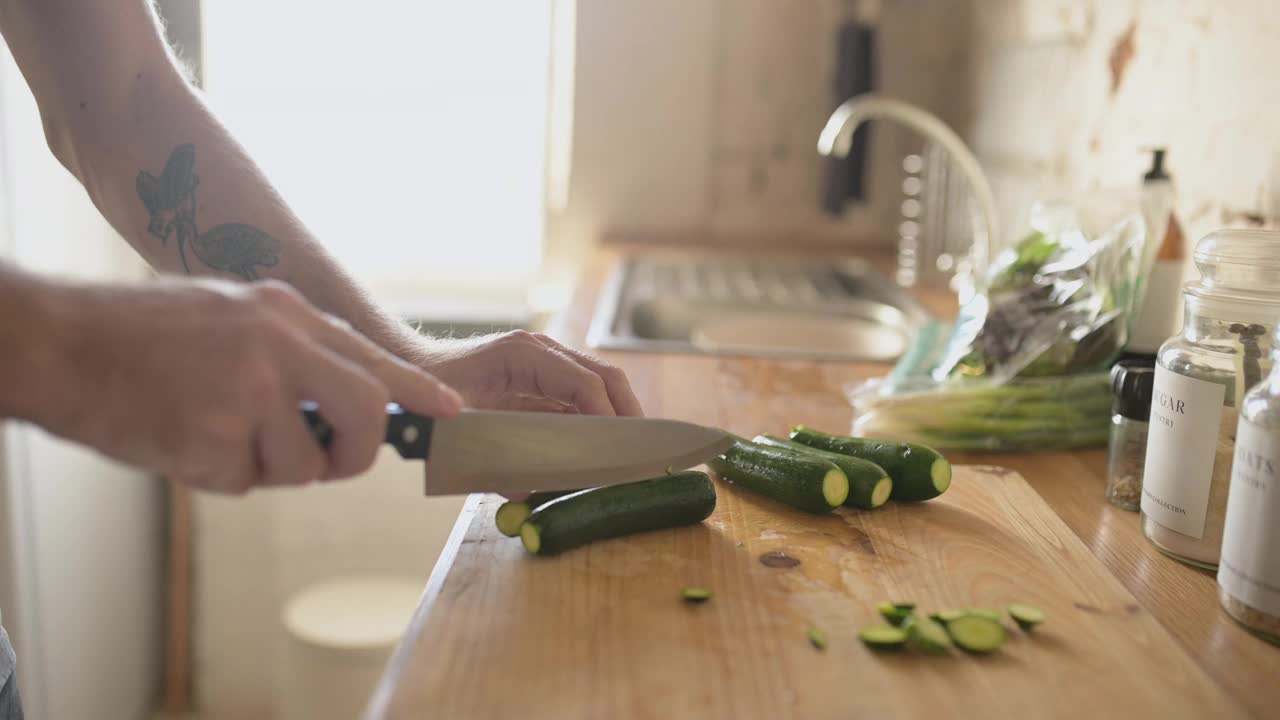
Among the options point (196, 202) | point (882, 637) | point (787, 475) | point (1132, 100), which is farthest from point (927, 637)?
point (1132, 100)

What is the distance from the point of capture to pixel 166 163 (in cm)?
122

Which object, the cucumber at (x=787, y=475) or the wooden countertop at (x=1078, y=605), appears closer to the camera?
the wooden countertop at (x=1078, y=605)

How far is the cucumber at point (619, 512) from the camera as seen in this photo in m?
0.92

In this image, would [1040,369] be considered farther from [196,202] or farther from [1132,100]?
[196,202]

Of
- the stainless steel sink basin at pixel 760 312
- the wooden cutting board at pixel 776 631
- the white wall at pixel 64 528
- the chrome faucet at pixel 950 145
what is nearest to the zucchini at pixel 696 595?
the wooden cutting board at pixel 776 631

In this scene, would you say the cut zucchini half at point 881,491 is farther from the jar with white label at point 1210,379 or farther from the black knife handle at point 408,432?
the black knife handle at point 408,432

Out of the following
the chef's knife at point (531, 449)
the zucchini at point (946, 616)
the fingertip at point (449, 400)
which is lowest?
the zucchini at point (946, 616)

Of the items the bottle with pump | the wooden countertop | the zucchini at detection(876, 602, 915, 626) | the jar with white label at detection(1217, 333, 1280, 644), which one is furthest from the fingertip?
the bottle with pump

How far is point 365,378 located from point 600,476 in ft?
0.87

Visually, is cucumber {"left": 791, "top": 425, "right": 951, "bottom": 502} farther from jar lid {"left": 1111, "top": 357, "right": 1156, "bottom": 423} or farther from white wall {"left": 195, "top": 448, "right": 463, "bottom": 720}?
white wall {"left": 195, "top": 448, "right": 463, "bottom": 720}

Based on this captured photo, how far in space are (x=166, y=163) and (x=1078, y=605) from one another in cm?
104

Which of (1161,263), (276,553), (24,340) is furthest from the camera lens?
(276,553)

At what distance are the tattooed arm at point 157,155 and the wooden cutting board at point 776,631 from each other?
Result: 39 centimetres

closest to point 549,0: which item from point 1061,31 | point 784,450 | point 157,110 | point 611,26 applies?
point 611,26
